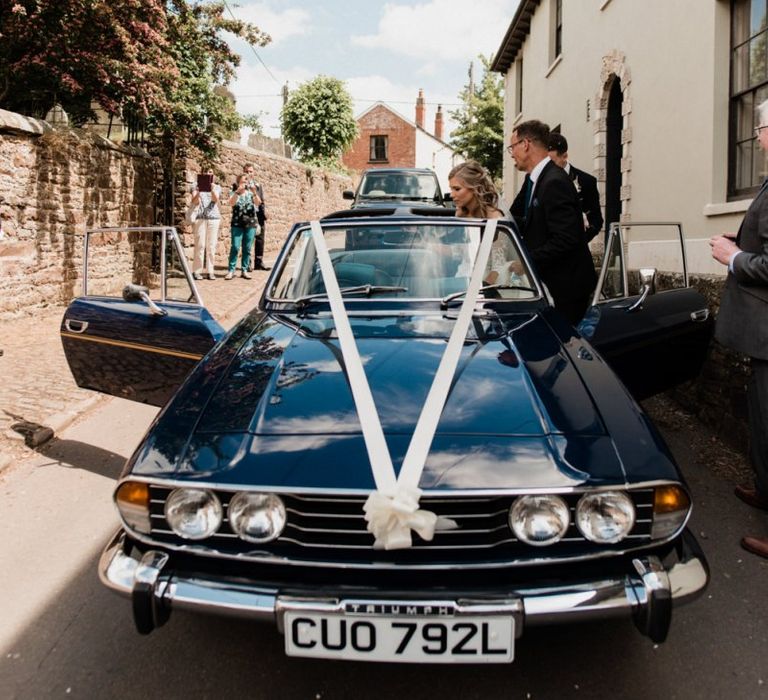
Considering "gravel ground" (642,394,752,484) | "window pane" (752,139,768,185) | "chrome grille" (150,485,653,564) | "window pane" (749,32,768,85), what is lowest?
"gravel ground" (642,394,752,484)

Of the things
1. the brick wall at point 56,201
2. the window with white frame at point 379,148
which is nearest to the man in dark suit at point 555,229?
the brick wall at point 56,201

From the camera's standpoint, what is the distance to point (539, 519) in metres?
2.28

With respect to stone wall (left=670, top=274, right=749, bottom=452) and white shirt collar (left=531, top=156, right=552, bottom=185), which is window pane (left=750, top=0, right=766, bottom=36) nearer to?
stone wall (left=670, top=274, right=749, bottom=452)

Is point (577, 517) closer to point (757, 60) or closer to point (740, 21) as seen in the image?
point (757, 60)

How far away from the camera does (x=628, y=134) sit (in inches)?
425

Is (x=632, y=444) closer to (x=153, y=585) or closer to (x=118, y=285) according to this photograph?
(x=153, y=585)

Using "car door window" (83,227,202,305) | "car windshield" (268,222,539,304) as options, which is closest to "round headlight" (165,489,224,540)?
"car windshield" (268,222,539,304)

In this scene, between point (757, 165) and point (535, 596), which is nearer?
point (535, 596)

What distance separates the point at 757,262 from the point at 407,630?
2395 millimetres

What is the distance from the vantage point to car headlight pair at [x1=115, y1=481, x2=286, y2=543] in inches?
90.9

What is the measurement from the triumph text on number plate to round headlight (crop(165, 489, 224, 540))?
0.33 meters

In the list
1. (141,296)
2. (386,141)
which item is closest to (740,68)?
(141,296)

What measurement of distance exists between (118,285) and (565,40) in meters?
9.50

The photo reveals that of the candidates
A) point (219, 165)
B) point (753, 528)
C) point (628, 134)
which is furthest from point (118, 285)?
point (753, 528)
